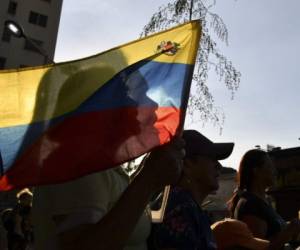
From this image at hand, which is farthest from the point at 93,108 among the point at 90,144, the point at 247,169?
the point at 247,169

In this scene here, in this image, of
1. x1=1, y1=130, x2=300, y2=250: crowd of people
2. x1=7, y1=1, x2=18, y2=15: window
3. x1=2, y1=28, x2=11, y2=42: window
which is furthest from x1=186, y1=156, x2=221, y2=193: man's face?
x1=7, y1=1, x2=18, y2=15: window

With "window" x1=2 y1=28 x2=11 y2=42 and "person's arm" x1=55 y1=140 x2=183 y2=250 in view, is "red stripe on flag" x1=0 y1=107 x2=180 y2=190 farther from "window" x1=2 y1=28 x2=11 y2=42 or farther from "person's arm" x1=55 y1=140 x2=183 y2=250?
"window" x1=2 y1=28 x2=11 y2=42

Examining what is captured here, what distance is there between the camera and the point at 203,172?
9.90 feet

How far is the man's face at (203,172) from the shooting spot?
9.86 feet

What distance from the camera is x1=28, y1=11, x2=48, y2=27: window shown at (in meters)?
37.1

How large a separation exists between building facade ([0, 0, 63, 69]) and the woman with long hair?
31.3m

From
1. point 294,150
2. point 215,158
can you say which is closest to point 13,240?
point 215,158

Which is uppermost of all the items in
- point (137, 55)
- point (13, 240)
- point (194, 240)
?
point (137, 55)

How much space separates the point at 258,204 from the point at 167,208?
1372 mm

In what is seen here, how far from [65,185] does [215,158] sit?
54.5 inches

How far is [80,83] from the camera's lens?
2332 millimetres

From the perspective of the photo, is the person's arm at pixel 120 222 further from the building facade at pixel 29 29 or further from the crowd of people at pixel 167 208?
the building facade at pixel 29 29

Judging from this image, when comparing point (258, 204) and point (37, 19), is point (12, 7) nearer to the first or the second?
point (37, 19)

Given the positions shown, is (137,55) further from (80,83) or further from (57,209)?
(57,209)
